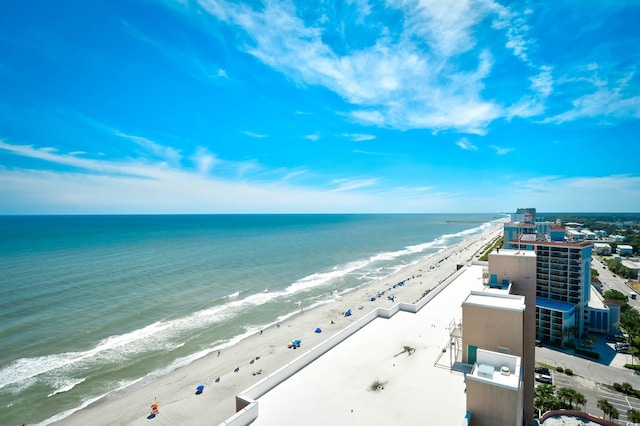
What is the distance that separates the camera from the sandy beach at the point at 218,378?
21.9 m

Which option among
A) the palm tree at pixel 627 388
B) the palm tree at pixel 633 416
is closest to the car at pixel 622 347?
the palm tree at pixel 627 388

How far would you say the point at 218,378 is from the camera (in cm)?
2625

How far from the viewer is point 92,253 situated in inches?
2938

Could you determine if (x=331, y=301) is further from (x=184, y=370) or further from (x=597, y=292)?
(x=597, y=292)

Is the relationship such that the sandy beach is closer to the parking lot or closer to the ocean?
the ocean

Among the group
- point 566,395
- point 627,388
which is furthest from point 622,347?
point 566,395

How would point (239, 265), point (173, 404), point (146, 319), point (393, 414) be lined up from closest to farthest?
1. point (393, 414)
2. point (173, 404)
3. point (146, 319)
4. point (239, 265)

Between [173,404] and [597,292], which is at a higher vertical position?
[597,292]

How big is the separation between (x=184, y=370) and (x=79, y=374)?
8392 millimetres

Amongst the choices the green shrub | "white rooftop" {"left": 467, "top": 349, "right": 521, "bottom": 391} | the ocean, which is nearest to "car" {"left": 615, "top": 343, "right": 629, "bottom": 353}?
the green shrub

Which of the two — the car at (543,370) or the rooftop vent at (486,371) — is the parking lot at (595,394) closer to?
the car at (543,370)

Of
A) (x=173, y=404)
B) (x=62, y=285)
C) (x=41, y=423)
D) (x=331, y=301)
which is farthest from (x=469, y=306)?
(x=62, y=285)

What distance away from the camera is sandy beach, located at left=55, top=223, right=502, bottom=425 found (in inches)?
862

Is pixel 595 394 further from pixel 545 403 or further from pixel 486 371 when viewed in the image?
pixel 486 371
